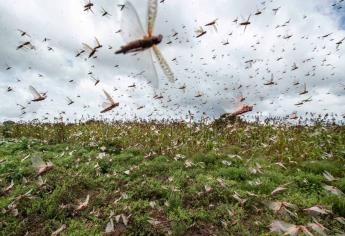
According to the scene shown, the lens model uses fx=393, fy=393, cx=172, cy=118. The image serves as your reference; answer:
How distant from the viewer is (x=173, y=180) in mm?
7770

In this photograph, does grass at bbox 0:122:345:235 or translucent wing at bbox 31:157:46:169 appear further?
grass at bbox 0:122:345:235

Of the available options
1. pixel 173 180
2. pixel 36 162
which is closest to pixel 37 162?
pixel 36 162

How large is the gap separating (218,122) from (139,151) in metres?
4.24

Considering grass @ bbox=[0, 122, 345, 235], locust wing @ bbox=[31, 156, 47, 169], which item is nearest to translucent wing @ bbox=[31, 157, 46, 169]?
locust wing @ bbox=[31, 156, 47, 169]

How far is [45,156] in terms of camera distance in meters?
9.88

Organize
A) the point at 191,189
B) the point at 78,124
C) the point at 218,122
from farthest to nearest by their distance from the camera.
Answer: the point at 78,124, the point at 218,122, the point at 191,189

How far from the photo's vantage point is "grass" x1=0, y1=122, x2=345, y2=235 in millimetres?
6277

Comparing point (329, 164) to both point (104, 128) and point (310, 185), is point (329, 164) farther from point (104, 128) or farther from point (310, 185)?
point (104, 128)

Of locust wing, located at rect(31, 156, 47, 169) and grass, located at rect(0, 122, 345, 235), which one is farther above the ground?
locust wing, located at rect(31, 156, 47, 169)

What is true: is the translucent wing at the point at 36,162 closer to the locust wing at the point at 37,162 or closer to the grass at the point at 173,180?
the locust wing at the point at 37,162

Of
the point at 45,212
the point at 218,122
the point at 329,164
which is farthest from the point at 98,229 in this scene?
the point at 218,122

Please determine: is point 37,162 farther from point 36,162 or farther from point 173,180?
point 173,180

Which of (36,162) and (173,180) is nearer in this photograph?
(36,162)

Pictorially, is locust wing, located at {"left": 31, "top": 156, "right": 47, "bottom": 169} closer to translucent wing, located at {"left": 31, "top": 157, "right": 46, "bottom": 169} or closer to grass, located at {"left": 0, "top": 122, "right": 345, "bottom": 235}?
translucent wing, located at {"left": 31, "top": 157, "right": 46, "bottom": 169}
